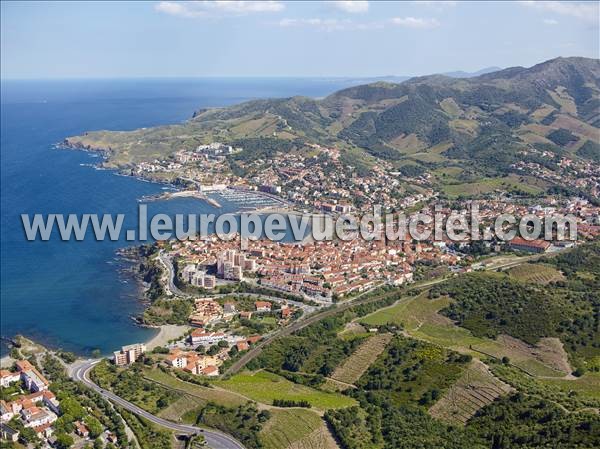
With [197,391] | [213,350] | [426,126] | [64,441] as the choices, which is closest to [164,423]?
[197,391]

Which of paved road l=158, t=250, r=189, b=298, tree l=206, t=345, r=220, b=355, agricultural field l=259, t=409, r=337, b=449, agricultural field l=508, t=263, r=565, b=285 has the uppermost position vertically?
agricultural field l=508, t=263, r=565, b=285

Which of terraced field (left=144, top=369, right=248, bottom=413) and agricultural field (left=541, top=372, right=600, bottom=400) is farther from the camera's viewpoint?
agricultural field (left=541, top=372, right=600, bottom=400)

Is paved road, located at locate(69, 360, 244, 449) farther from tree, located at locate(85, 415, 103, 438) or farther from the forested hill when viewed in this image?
the forested hill

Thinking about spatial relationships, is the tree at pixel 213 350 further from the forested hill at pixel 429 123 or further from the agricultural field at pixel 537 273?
the forested hill at pixel 429 123

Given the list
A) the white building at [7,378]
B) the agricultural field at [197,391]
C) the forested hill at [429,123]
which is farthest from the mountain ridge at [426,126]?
the white building at [7,378]

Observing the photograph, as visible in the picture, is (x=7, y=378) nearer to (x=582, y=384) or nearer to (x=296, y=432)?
(x=296, y=432)

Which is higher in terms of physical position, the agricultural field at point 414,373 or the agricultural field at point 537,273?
the agricultural field at point 537,273

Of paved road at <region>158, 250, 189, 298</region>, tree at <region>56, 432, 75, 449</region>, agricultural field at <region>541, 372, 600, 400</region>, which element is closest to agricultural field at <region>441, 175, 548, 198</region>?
paved road at <region>158, 250, 189, 298</region>
